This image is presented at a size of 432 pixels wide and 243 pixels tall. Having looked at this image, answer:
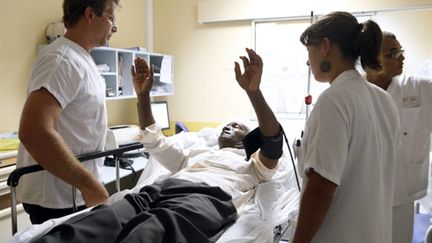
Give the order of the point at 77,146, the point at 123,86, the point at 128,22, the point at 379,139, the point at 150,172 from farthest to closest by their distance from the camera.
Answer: the point at 128,22 → the point at 123,86 → the point at 150,172 → the point at 77,146 → the point at 379,139

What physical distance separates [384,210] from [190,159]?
1.33m

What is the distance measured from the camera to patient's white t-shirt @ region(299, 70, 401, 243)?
1005mm

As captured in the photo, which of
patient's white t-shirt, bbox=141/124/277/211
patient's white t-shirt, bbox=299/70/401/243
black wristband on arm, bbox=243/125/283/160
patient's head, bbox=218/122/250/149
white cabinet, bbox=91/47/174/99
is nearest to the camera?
patient's white t-shirt, bbox=299/70/401/243

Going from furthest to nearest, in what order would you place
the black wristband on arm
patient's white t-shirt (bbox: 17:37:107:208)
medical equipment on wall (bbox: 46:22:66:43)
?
medical equipment on wall (bbox: 46:22:66:43) < the black wristband on arm < patient's white t-shirt (bbox: 17:37:107:208)

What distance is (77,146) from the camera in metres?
1.49

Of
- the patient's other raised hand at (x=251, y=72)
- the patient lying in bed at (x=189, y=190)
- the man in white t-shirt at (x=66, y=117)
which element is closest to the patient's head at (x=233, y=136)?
the patient lying in bed at (x=189, y=190)

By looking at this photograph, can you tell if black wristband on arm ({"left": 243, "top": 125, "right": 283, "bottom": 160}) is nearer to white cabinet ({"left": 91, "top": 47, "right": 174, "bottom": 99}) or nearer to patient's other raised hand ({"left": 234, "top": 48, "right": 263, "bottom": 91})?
patient's other raised hand ({"left": 234, "top": 48, "right": 263, "bottom": 91})

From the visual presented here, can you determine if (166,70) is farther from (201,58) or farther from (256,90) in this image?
(256,90)

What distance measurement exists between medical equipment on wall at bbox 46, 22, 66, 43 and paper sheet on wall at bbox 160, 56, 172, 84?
3.45 ft

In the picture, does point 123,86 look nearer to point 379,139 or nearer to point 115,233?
point 115,233

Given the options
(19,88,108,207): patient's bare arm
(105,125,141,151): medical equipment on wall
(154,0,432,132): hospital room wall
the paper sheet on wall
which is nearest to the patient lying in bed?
(19,88,108,207): patient's bare arm

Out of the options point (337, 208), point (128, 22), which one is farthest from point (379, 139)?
point (128, 22)

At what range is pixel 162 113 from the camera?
356 cm

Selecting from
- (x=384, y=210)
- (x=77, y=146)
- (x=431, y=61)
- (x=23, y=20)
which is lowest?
(x=384, y=210)
